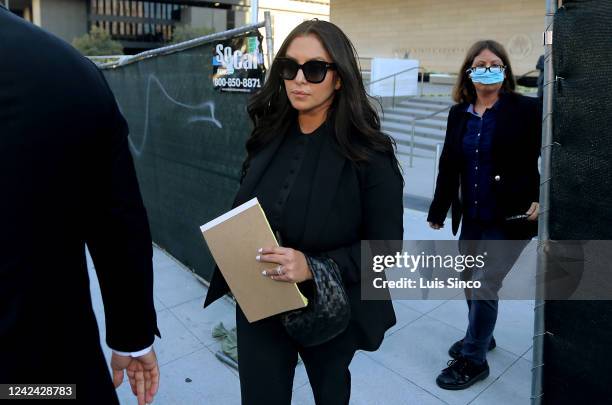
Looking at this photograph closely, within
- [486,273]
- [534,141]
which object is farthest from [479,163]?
[486,273]

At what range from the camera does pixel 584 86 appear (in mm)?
1493

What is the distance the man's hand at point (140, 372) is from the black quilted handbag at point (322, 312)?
498 millimetres

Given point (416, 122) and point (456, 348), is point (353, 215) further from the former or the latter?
point (416, 122)

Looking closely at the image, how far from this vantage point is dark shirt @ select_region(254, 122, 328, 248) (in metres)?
1.90

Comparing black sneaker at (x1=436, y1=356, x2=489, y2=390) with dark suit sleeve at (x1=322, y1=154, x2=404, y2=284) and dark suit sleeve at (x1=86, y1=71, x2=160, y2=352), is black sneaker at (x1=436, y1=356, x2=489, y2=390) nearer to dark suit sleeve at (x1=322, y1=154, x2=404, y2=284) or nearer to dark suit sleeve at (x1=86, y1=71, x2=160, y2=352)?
dark suit sleeve at (x1=322, y1=154, x2=404, y2=284)

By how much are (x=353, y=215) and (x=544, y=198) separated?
2.19 feet

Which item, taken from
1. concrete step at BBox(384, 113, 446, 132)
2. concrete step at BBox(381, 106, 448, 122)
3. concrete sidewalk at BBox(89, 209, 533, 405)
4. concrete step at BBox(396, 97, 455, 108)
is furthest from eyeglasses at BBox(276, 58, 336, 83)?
concrete step at BBox(396, 97, 455, 108)

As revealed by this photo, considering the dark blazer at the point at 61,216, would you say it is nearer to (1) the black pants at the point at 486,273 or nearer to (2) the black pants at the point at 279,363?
(2) the black pants at the point at 279,363

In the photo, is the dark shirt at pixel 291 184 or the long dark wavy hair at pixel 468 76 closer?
the dark shirt at pixel 291 184

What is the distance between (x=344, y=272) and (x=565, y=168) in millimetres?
822

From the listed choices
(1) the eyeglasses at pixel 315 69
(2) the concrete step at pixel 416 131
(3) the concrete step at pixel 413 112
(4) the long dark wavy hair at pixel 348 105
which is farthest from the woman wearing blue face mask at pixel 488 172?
(3) the concrete step at pixel 413 112

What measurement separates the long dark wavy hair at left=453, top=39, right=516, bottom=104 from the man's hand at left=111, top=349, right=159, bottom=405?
2.41 meters

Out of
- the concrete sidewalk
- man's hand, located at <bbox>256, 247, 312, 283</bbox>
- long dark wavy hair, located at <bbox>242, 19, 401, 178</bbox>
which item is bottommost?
the concrete sidewalk

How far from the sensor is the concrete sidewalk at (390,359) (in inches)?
116
